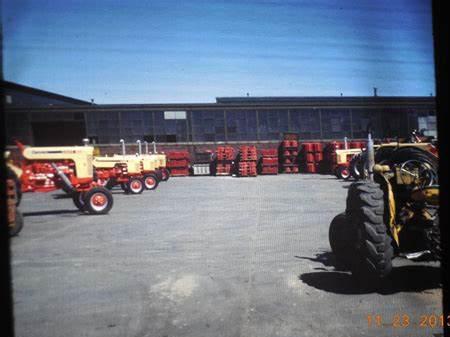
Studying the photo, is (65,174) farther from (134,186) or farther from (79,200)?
(134,186)

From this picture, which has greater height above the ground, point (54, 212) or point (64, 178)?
point (64, 178)

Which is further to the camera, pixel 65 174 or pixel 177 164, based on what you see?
pixel 177 164

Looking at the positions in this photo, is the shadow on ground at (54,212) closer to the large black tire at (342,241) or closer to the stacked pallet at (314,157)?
the large black tire at (342,241)

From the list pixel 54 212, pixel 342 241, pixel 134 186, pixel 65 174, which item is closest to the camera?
pixel 342 241

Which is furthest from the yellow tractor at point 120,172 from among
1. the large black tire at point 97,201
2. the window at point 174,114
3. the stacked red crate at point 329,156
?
the stacked red crate at point 329,156

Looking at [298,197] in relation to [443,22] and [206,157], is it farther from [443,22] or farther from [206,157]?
[206,157]

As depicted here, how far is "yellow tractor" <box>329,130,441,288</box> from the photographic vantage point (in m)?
3.78

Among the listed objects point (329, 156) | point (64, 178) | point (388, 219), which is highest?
point (64, 178)

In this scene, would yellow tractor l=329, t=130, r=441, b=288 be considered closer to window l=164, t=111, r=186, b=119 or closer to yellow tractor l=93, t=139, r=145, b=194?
yellow tractor l=93, t=139, r=145, b=194

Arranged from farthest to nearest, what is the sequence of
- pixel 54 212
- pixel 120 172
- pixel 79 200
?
pixel 120 172 < pixel 54 212 < pixel 79 200

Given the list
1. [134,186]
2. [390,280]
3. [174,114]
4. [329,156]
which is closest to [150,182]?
[134,186]

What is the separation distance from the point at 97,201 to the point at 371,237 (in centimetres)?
838

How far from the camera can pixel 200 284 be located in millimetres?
4320

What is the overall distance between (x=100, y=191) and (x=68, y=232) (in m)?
2.33
